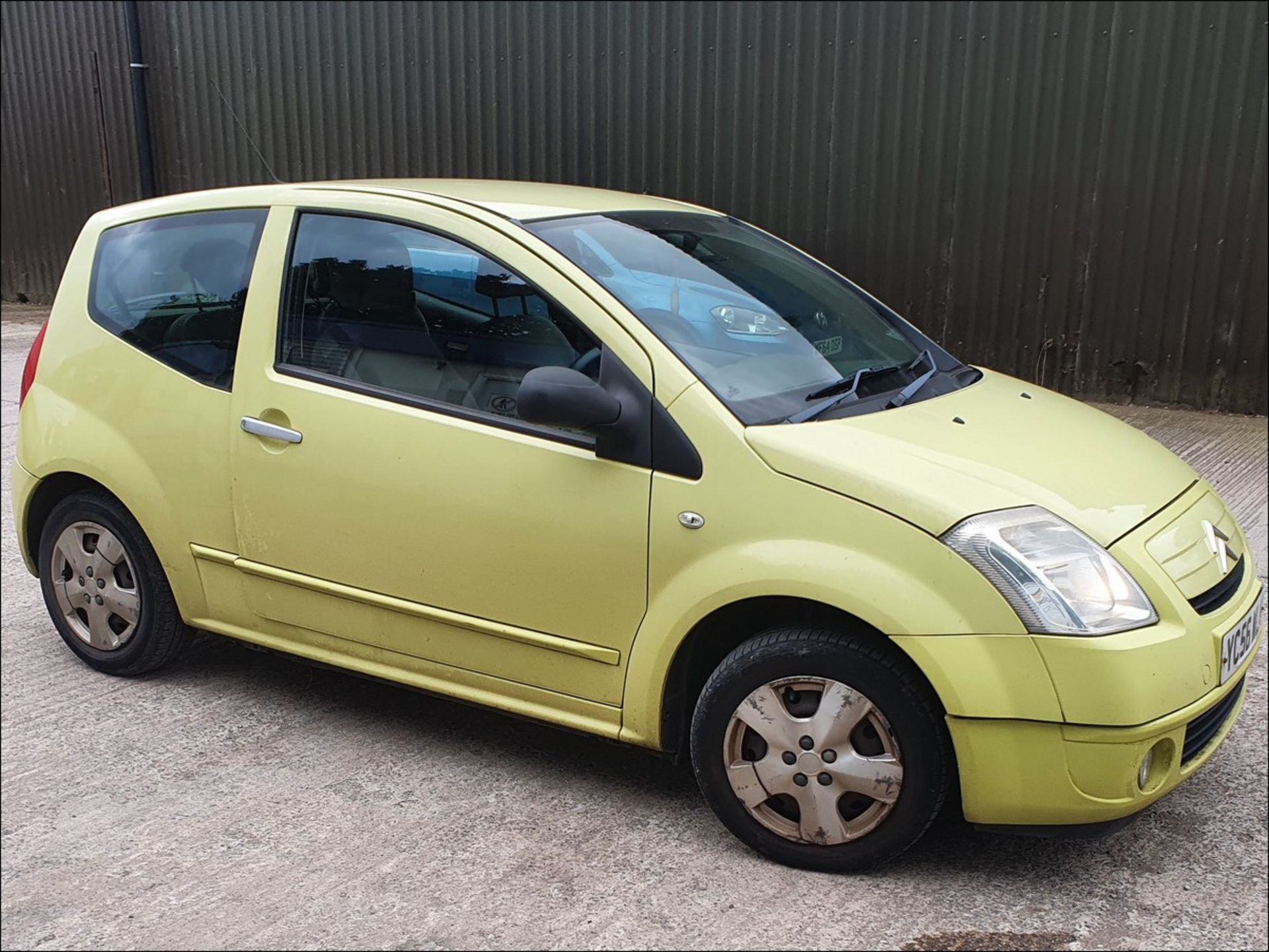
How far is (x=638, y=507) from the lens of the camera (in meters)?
3.11

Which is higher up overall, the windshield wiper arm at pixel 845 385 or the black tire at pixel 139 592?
the windshield wiper arm at pixel 845 385

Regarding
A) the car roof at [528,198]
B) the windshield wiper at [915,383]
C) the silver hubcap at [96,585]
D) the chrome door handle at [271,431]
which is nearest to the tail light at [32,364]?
the silver hubcap at [96,585]

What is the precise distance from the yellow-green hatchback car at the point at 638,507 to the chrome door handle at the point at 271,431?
0.05 feet

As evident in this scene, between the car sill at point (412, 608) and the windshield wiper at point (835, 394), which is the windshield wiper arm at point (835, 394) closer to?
the windshield wiper at point (835, 394)

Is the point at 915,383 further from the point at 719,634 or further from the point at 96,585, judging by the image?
the point at 96,585

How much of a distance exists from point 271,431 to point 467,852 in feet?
4.39

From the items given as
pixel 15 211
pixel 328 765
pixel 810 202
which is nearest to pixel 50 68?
pixel 15 211

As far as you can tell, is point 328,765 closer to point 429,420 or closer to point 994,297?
point 429,420

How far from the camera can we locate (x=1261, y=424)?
762 centimetres

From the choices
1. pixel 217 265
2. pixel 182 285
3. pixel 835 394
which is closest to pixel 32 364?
pixel 182 285

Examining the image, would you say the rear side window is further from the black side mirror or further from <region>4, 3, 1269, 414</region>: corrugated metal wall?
<region>4, 3, 1269, 414</region>: corrugated metal wall

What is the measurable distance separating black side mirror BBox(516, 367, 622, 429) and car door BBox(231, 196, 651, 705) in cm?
13

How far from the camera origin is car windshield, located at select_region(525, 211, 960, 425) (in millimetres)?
3273

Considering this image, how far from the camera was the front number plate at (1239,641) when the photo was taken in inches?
116
